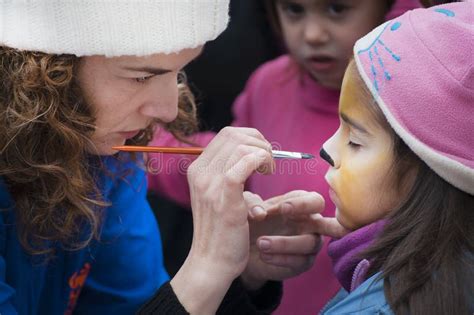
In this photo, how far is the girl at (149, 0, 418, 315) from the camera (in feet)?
5.36

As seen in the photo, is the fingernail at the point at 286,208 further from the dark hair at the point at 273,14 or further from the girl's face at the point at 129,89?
the dark hair at the point at 273,14

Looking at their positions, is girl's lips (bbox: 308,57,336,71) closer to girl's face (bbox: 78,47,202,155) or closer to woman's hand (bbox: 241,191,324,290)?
woman's hand (bbox: 241,191,324,290)

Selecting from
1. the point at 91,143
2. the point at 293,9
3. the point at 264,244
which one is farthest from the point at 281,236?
the point at 293,9

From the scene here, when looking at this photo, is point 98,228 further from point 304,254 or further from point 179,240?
point 179,240

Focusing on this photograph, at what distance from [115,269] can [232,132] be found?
39 centimetres

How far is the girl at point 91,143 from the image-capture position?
3.93 feet

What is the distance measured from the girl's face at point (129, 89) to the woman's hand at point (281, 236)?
25 centimetres

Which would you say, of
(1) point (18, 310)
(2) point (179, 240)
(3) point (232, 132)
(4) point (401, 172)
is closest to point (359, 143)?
(4) point (401, 172)

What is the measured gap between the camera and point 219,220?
1.29 meters

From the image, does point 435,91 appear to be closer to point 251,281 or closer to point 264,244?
point 264,244

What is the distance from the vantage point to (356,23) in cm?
172

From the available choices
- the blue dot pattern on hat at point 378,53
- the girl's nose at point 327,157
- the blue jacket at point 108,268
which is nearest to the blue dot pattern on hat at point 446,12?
the blue dot pattern on hat at point 378,53

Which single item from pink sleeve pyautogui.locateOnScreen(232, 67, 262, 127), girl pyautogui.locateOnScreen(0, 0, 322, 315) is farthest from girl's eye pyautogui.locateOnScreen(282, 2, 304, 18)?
girl pyautogui.locateOnScreen(0, 0, 322, 315)

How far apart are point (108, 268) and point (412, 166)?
0.62m
